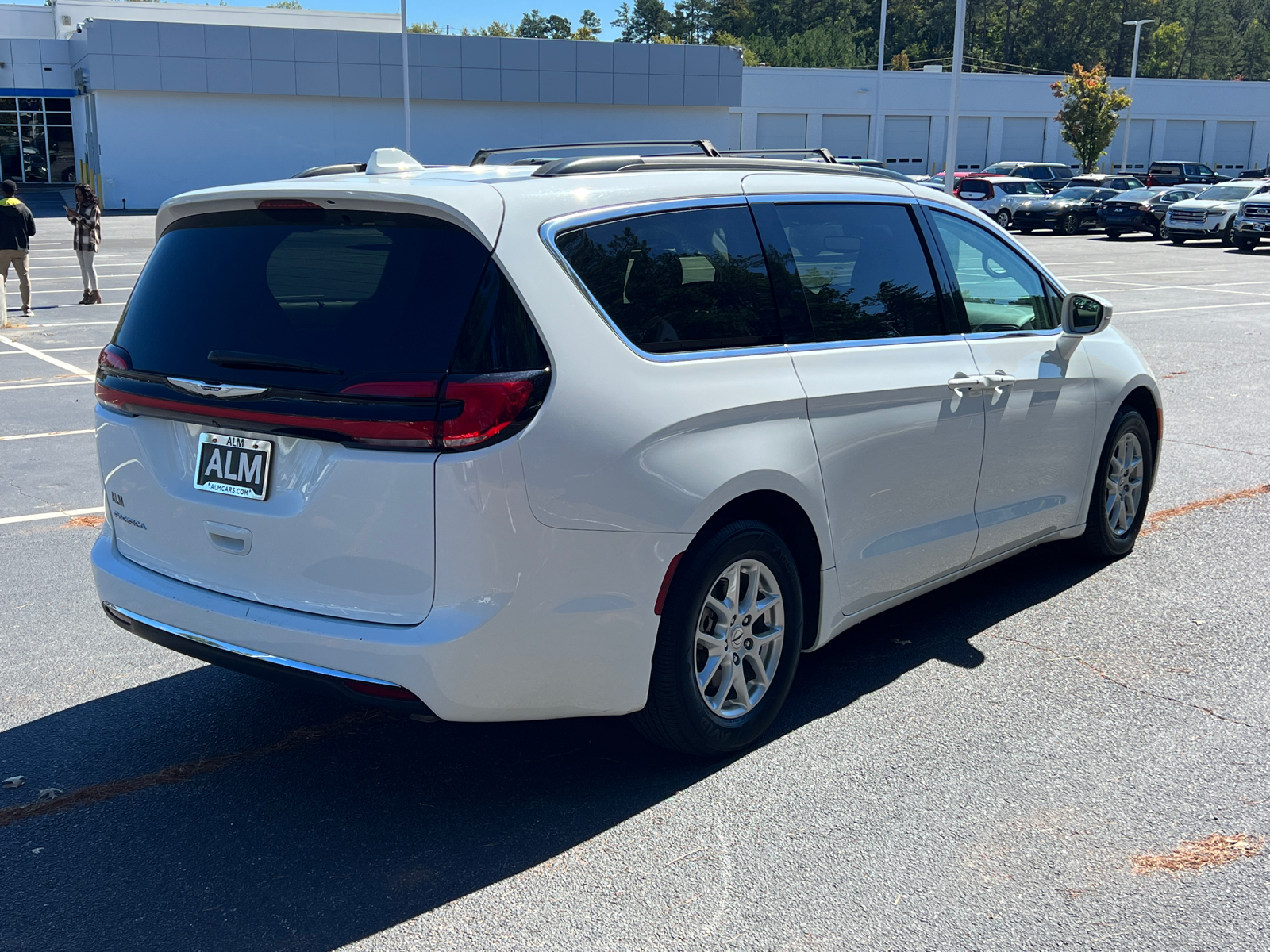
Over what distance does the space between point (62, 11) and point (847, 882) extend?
6375 centimetres

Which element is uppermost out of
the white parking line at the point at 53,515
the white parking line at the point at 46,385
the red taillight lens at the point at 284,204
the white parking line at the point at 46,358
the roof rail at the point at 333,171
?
the roof rail at the point at 333,171

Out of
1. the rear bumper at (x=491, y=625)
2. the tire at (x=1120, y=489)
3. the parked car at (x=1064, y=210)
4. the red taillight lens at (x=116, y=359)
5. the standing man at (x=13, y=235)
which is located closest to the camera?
the rear bumper at (x=491, y=625)

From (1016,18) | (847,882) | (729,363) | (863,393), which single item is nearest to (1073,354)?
(863,393)

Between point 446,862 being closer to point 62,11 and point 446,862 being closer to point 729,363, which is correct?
point 729,363

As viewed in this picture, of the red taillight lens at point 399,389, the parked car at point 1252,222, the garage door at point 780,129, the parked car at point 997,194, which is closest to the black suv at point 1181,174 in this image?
the parked car at point 997,194

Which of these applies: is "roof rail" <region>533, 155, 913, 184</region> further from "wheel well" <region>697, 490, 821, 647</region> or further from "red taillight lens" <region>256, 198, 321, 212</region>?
"wheel well" <region>697, 490, 821, 647</region>

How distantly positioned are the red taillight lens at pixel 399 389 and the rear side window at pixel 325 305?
0.08 ft

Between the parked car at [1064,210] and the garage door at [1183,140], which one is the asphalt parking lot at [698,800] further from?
the garage door at [1183,140]

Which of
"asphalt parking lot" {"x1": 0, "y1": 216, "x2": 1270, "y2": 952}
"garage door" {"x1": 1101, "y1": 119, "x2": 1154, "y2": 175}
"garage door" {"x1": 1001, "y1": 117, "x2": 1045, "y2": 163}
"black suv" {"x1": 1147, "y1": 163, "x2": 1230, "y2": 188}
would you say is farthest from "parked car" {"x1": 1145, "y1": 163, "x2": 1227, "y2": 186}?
"asphalt parking lot" {"x1": 0, "y1": 216, "x2": 1270, "y2": 952}

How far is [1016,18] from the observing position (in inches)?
4360

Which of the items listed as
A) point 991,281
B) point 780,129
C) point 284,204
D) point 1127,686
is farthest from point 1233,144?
point 284,204

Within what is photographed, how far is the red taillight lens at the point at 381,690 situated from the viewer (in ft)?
10.7

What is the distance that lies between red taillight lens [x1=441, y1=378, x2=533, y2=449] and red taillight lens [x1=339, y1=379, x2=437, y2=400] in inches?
2.1

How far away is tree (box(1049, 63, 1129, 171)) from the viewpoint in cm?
5194
